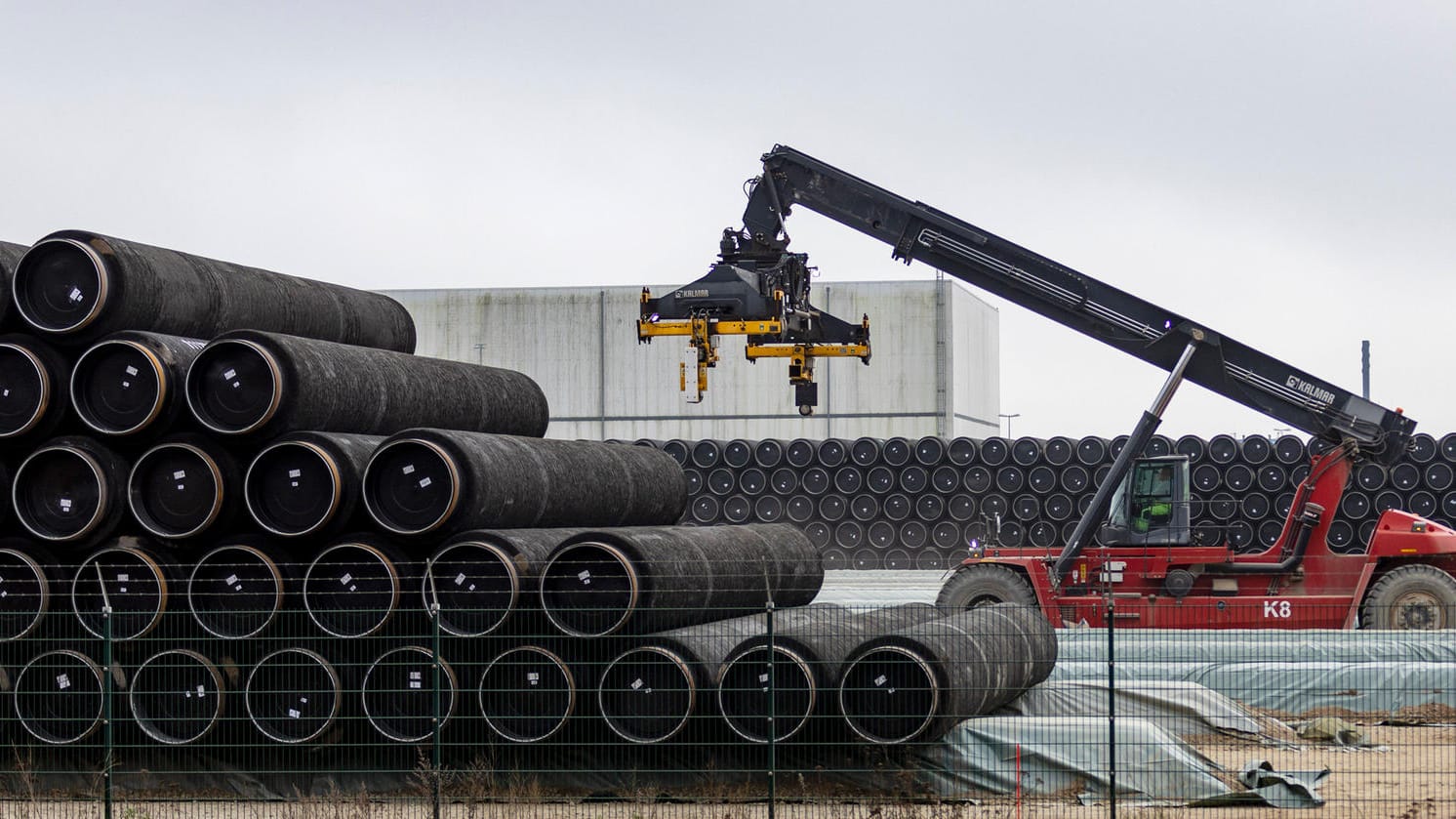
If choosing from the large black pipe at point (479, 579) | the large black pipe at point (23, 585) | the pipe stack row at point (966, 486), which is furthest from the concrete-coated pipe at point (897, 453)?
the large black pipe at point (23, 585)

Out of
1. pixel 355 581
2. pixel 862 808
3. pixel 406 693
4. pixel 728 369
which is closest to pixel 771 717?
pixel 862 808

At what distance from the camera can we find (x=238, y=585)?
12945 millimetres

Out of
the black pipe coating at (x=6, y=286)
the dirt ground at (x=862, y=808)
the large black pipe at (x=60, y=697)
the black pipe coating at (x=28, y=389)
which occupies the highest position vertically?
the black pipe coating at (x=6, y=286)

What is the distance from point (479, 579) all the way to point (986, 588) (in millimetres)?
10211

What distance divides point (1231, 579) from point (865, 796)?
35.8 ft

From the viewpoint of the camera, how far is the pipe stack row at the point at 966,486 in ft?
117

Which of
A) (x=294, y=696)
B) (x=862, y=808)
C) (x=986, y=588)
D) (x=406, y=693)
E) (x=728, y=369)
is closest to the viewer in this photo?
(x=862, y=808)

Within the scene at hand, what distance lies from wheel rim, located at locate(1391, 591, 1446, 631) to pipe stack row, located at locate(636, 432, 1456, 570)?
14397mm

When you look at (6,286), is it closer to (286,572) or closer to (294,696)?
(286,572)

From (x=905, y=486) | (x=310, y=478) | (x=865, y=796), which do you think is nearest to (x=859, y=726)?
(x=865, y=796)

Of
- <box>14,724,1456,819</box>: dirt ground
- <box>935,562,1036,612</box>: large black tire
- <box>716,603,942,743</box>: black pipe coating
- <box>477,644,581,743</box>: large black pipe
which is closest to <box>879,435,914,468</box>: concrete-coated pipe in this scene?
<box>935,562,1036,612</box>: large black tire

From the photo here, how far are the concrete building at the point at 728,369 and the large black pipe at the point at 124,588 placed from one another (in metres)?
31.2

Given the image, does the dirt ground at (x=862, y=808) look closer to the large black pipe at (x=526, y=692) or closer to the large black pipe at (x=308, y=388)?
the large black pipe at (x=526, y=692)

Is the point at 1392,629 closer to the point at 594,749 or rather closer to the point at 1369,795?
the point at 1369,795
